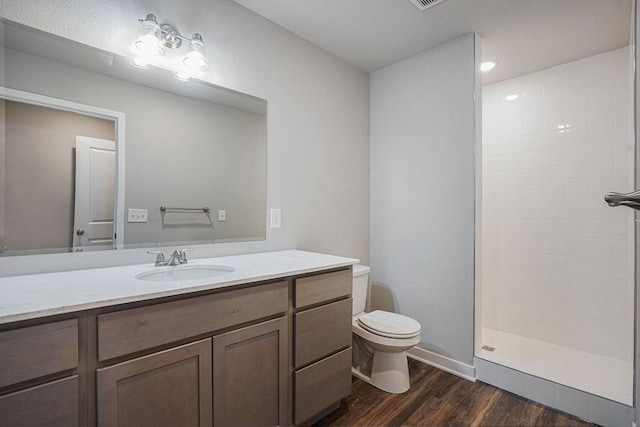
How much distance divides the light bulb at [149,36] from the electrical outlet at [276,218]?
107 cm

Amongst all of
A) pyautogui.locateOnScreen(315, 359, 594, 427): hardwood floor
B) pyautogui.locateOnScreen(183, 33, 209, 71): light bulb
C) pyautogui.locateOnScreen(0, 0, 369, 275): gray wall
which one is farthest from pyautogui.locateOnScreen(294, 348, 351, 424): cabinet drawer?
pyautogui.locateOnScreen(183, 33, 209, 71): light bulb

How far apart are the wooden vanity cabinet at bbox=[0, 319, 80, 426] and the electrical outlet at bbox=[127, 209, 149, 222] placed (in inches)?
27.0

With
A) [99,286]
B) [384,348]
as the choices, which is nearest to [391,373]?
[384,348]

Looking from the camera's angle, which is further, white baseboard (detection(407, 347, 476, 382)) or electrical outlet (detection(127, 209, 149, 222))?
white baseboard (detection(407, 347, 476, 382))

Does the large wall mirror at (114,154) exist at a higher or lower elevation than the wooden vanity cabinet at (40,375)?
higher

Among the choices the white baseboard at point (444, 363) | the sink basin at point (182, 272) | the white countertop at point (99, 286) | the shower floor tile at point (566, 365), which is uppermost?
the white countertop at point (99, 286)

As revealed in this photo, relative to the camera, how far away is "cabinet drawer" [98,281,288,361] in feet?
3.03

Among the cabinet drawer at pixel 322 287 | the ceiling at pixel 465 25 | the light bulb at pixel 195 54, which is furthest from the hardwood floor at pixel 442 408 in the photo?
the ceiling at pixel 465 25

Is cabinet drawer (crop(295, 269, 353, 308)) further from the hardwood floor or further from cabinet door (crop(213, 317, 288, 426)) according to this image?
the hardwood floor

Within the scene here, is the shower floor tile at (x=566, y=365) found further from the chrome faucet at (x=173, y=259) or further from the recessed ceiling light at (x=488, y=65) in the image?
the recessed ceiling light at (x=488, y=65)

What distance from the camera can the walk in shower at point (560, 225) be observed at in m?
2.12

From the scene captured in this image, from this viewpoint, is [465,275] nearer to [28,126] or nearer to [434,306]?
[434,306]

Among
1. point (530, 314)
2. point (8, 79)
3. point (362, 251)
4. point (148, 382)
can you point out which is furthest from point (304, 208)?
point (530, 314)

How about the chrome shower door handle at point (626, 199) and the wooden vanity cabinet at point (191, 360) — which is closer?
the chrome shower door handle at point (626, 199)
